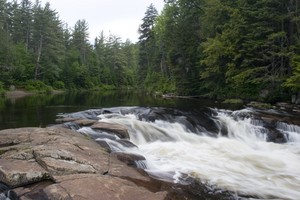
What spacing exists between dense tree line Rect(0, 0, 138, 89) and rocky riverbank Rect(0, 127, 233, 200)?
34.4 m

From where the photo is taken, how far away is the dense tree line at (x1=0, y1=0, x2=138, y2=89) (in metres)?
43.6

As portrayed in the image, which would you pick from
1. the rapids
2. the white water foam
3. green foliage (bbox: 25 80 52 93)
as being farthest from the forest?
the white water foam

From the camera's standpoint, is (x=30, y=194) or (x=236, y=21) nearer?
(x=30, y=194)

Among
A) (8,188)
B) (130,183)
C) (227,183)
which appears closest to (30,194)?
(8,188)

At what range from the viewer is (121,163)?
8.45 metres

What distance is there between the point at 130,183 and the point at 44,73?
153 ft

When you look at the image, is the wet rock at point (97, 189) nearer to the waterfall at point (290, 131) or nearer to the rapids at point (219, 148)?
the rapids at point (219, 148)

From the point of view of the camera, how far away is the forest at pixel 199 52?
80.2ft

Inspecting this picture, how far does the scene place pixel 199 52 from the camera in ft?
114

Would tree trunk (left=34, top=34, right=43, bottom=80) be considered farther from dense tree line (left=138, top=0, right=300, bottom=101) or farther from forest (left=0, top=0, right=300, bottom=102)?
dense tree line (left=138, top=0, right=300, bottom=101)

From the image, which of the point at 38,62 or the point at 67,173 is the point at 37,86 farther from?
the point at 67,173

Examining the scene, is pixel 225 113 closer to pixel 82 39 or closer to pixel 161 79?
pixel 161 79

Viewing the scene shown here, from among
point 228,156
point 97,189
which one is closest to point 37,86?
point 228,156

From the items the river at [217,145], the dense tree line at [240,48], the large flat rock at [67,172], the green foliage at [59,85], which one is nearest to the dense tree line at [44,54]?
the green foliage at [59,85]
